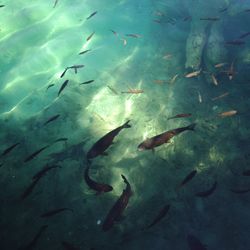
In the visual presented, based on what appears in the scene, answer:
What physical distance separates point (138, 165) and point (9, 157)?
9.61 ft

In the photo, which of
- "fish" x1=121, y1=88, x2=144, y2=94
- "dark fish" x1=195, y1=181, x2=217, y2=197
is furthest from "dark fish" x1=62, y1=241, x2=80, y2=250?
"fish" x1=121, y1=88, x2=144, y2=94

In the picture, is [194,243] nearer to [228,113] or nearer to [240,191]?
[240,191]

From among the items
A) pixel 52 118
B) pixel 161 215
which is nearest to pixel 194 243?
pixel 161 215

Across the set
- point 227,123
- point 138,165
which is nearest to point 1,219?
point 138,165

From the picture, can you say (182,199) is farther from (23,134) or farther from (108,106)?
(23,134)

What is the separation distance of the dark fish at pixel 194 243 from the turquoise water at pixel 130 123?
19 centimetres

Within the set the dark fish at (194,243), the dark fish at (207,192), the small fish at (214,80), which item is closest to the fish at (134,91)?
the small fish at (214,80)

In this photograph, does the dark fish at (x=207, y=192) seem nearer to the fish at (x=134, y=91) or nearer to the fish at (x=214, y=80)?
the fish at (x=214, y=80)

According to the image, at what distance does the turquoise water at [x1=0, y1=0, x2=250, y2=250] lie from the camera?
15.8 feet

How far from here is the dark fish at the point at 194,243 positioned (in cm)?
435

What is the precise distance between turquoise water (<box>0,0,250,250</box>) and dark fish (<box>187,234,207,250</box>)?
0.19 metres

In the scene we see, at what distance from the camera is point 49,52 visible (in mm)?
8305

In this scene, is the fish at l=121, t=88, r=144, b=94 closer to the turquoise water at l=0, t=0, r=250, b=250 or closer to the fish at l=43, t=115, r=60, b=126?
the turquoise water at l=0, t=0, r=250, b=250

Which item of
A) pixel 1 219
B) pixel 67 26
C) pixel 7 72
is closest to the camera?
pixel 1 219
